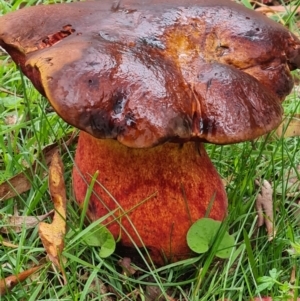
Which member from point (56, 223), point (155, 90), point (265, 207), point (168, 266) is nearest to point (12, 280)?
point (56, 223)

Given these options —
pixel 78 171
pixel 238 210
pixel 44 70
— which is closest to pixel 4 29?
pixel 44 70

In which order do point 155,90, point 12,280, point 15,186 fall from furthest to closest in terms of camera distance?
point 15,186
point 12,280
point 155,90

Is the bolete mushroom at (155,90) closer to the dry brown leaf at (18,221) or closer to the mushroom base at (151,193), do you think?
the mushroom base at (151,193)

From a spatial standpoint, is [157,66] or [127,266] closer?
[157,66]

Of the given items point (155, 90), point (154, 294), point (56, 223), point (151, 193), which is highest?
point (155, 90)

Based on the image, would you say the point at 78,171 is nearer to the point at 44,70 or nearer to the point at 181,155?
the point at 181,155

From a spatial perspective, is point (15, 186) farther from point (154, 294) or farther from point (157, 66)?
point (157, 66)

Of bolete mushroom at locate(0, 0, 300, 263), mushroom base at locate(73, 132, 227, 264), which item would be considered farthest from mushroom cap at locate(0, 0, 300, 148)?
mushroom base at locate(73, 132, 227, 264)
